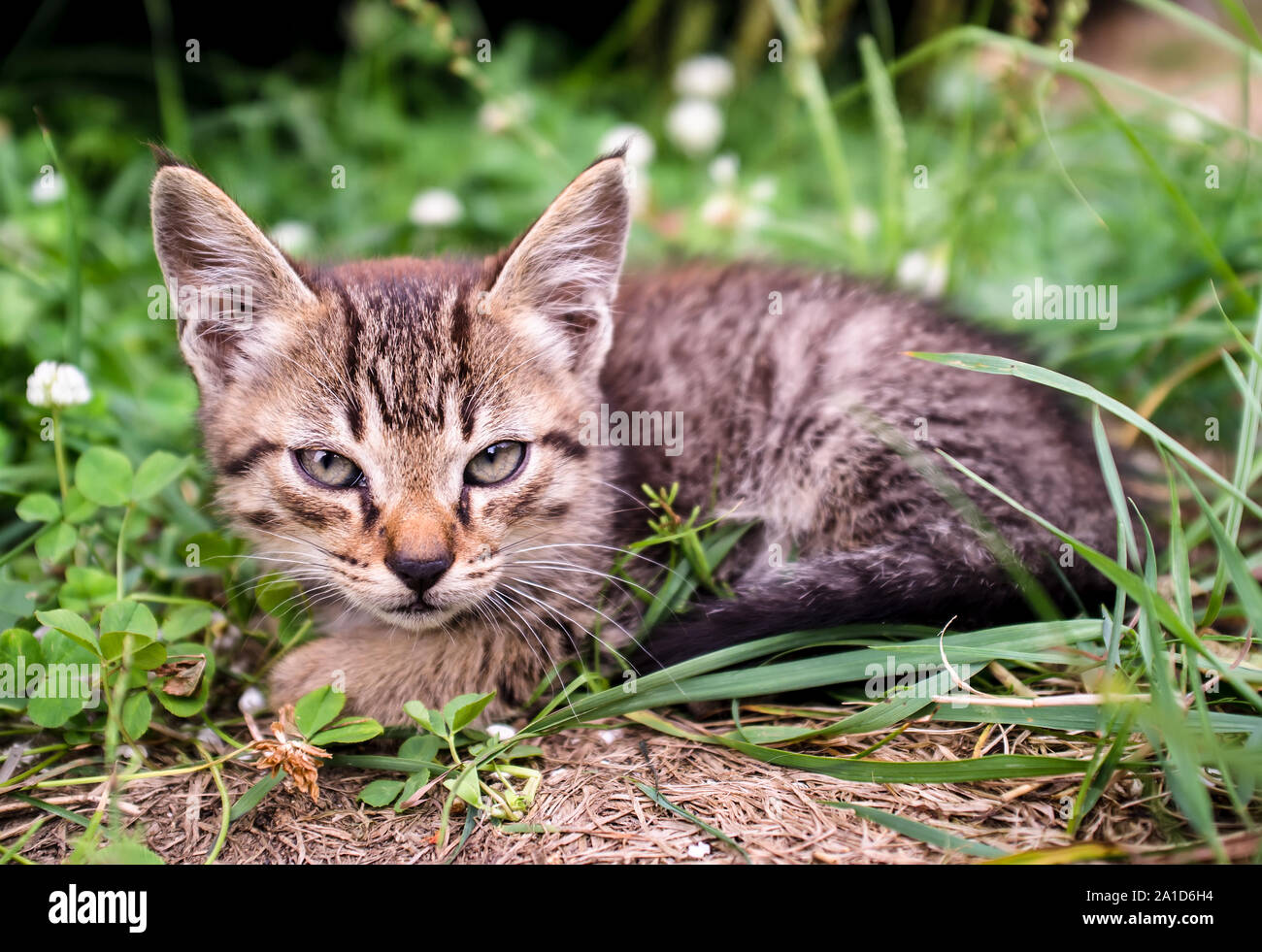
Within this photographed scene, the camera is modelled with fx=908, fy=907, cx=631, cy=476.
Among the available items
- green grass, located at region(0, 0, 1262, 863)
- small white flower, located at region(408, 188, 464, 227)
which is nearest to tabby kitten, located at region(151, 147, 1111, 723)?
green grass, located at region(0, 0, 1262, 863)

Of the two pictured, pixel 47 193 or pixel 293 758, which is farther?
pixel 47 193

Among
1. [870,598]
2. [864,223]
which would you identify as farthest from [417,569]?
[864,223]

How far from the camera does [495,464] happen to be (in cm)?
236

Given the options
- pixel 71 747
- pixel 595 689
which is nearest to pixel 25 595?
pixel 71 747

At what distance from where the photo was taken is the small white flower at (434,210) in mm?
4043

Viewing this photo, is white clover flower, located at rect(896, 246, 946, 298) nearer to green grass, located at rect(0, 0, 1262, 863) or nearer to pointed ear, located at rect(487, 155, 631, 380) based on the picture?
green grass, located at rect(0, 0, 1262, 863)

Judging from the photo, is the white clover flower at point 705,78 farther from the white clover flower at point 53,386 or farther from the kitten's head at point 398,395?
the white clover flower at point 53,386

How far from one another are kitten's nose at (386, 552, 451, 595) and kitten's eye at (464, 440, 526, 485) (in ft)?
0.96

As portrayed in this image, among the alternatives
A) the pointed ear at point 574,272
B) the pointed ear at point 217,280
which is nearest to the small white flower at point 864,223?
the pointed ear at point 574,272

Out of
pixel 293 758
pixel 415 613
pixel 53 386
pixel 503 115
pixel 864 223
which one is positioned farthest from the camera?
pixel 864 223

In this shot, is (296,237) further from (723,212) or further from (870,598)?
(870,598)

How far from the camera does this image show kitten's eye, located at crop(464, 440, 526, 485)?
2.33 m

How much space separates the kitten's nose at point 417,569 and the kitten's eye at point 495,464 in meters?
0.29

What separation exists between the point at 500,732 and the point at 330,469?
79cm
